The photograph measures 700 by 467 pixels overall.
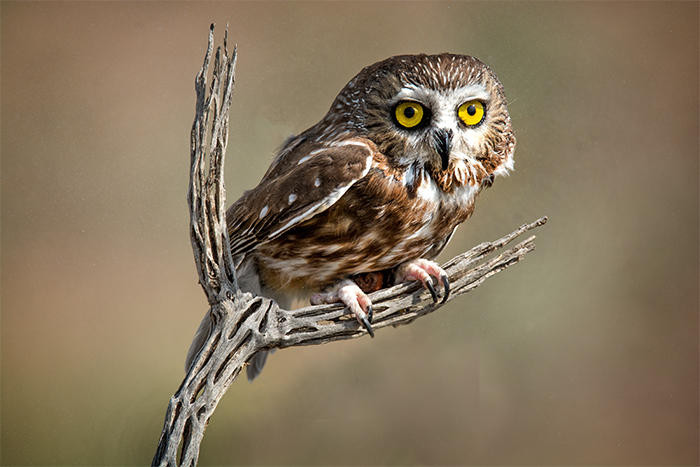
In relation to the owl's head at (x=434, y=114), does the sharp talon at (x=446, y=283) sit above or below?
below

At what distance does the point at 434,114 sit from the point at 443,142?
5cm

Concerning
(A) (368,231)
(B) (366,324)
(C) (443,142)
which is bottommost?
(B) (366,324)

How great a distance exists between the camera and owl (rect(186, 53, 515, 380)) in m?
0.97

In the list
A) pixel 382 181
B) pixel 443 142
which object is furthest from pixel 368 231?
pixel 443 142

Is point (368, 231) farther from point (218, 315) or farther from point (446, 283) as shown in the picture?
point (218, 315)

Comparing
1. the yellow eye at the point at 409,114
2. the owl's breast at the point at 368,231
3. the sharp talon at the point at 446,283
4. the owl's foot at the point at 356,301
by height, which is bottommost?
the owl's foot at the point at 356,301

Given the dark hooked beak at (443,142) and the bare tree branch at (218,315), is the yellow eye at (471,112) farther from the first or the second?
the bare tree branch at (218,315)

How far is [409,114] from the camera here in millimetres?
979

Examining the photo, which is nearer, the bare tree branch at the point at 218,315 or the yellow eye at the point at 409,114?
the bare tree branch at the point at 218,315

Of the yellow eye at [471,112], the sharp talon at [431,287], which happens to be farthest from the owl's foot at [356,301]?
the yellow eye at [471,112]

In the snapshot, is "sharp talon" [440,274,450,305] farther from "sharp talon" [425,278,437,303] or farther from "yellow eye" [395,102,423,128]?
"yellow eye" [395,102,423,128]

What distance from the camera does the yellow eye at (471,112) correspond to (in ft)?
3.25

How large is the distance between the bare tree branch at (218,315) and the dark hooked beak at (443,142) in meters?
0.27

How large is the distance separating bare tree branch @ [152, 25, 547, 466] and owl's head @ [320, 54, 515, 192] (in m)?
0.26
